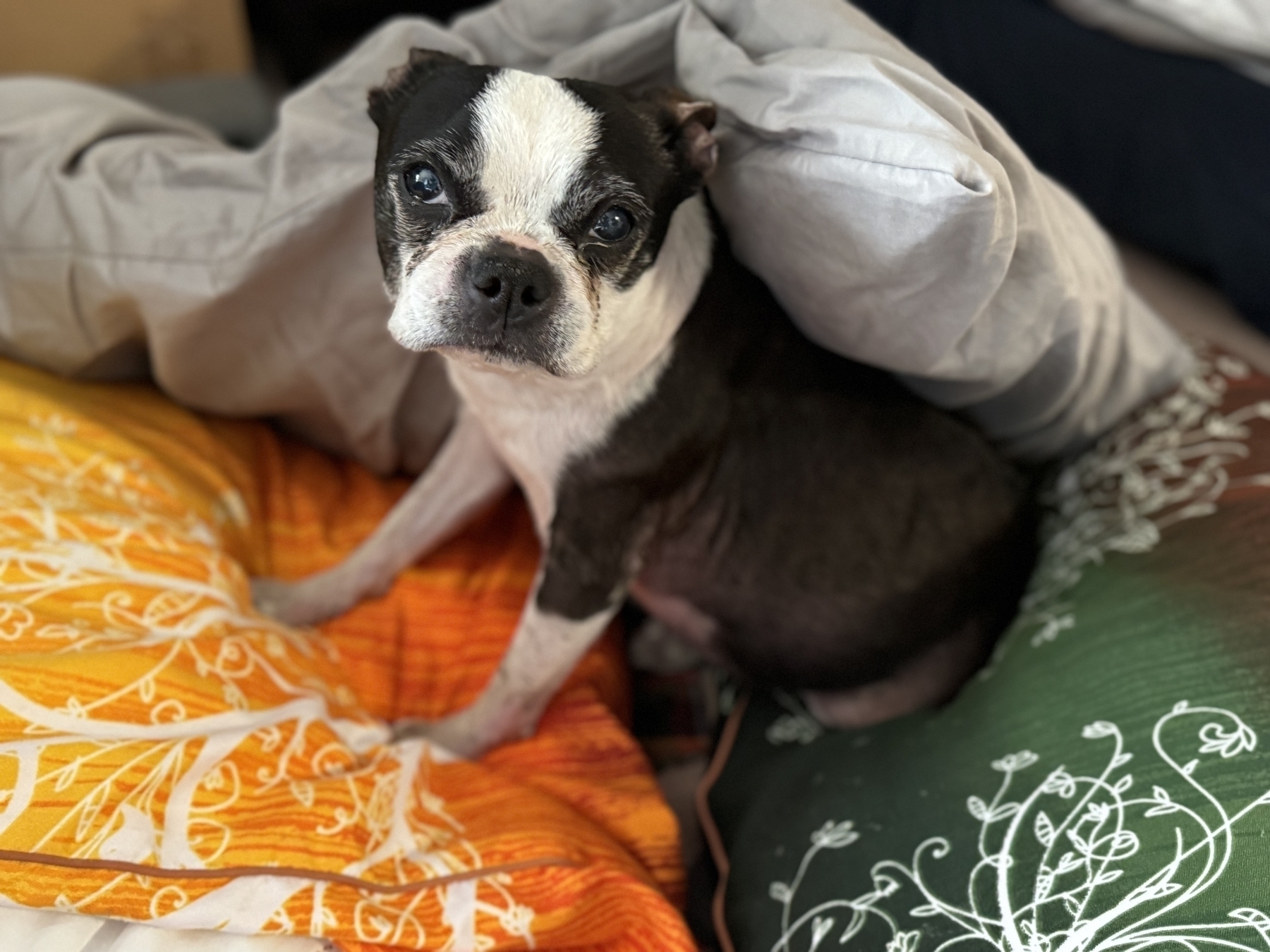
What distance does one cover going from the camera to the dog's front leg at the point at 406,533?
1784 mm

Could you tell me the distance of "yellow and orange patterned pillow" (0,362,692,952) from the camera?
118 cm

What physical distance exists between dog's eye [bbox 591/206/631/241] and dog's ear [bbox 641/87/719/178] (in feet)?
0.42

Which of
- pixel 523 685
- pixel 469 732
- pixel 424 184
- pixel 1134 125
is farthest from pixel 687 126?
pixel 1134 125

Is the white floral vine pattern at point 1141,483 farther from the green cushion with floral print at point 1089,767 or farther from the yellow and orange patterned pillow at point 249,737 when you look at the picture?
the yellow and orange patterned pillow at point 249,737

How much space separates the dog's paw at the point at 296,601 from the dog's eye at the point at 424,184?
804 millimetres

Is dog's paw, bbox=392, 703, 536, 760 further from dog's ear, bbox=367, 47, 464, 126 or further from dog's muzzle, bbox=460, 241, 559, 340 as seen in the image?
dog's ear, bbox=367, 47, 464, 126

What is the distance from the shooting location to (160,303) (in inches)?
63.4

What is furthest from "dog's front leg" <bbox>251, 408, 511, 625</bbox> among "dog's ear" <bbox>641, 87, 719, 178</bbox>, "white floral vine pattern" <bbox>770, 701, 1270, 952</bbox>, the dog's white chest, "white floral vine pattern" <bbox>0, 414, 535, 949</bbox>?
"white floral vine pattern" <bbox>770, 701, 1270, 952</bbox>

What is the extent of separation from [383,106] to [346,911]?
1029 mm

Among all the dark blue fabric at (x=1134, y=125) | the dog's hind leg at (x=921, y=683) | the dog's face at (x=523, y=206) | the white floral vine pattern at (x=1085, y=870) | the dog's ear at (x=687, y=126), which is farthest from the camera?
the dark blue fabric at (x=1134, y=125)

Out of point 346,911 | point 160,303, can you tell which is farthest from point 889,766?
point 160,303

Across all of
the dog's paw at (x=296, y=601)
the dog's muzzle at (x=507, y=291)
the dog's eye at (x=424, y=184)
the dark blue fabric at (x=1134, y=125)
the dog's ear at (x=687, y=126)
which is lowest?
the dog's paw at (x=296, y=601)

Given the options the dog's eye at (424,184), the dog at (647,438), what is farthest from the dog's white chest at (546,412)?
the dog's eye at (424,184)

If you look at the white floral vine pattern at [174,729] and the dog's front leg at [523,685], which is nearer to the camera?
the white floral vine pattern at [174,729]
